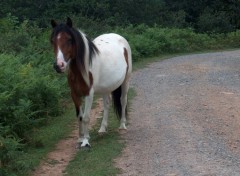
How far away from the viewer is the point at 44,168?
7.14m

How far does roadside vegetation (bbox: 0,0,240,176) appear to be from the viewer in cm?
784

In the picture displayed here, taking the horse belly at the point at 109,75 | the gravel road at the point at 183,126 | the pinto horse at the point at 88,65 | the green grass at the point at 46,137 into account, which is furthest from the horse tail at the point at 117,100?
the green grass at the point at 46,137

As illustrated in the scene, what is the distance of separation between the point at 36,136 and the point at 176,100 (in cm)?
473

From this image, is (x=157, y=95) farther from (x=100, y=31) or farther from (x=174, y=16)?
(x=174, y=16)

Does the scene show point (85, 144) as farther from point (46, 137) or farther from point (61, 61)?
point (61, 61)

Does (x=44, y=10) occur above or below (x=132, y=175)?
below

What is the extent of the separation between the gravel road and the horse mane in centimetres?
146

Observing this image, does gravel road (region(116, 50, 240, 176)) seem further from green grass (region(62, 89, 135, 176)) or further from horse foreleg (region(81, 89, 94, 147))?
horse foreleg (region(81, 89, 94, 147))

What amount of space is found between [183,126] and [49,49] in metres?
7.02

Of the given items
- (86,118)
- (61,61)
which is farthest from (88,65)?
(86,118)

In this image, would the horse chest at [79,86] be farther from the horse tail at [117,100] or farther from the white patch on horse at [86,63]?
the horse tail at [117,100]

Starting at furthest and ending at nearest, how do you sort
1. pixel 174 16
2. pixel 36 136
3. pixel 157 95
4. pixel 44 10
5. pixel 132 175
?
pixel 174 16 → pixel 44 10 → pixel 157 95 → pixel 36 136 → pixel 132 175

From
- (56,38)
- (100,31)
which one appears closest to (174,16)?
(100,31)

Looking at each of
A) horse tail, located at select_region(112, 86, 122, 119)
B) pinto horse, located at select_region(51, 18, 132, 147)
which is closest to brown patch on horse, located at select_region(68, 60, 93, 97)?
pinto horse, located at select_region(51, 18, 132, 147)
